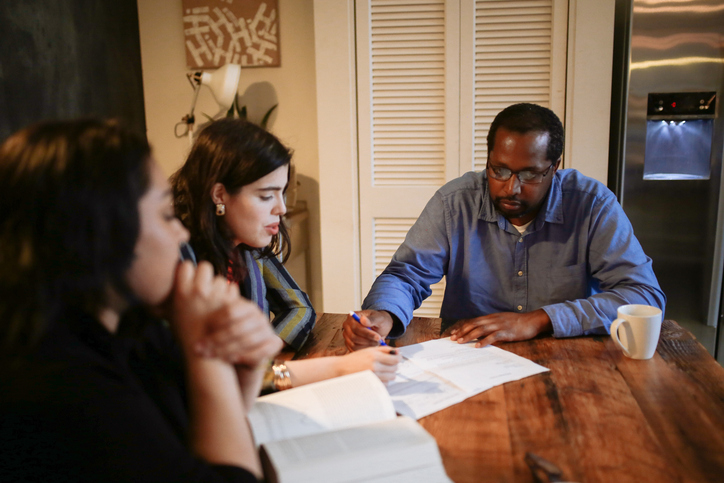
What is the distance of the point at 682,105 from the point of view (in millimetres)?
2191

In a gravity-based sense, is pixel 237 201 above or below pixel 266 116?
below

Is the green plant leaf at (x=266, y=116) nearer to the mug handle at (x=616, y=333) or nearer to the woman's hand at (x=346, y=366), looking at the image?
the woman's hand at (x=346, y=366)

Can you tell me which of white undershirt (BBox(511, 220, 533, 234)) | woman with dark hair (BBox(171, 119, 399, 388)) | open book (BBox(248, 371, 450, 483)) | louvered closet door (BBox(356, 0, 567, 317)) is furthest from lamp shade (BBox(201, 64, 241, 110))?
open book (BBox(248, 371, 450, 483))

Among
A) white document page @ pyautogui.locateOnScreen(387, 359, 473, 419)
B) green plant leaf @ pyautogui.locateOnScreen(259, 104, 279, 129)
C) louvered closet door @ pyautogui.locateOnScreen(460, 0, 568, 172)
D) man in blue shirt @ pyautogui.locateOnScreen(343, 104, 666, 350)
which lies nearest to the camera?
white document page @ pyautogui.locateOnScreen(387, 359, 473, 419)

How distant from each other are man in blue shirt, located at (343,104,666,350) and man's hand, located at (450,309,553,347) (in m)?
0.12

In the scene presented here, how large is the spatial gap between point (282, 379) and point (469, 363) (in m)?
0.36

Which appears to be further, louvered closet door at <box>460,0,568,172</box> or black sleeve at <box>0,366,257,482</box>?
louvered closet door at <box>460,0,568,172</box>

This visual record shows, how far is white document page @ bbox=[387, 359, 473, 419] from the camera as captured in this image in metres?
0.88

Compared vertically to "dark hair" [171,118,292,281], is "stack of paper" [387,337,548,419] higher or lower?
lower

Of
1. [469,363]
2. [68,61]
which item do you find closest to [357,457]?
[469,363]

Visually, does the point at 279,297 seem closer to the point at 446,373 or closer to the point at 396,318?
the point at 396,318

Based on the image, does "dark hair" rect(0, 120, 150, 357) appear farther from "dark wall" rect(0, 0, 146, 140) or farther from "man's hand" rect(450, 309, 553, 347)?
"dark wall" rect(0, 0, 146, 140)

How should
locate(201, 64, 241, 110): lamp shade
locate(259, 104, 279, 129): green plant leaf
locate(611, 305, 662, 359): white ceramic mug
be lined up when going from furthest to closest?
locate(259, 104, 279, 129): green plant leaf, locate(201, 64, 241, 110): lamp shade, locate(611, 305, 662, 359): white ceramic mug

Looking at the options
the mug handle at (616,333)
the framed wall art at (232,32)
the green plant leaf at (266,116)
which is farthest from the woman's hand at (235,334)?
the framed wall art at (232,32)
